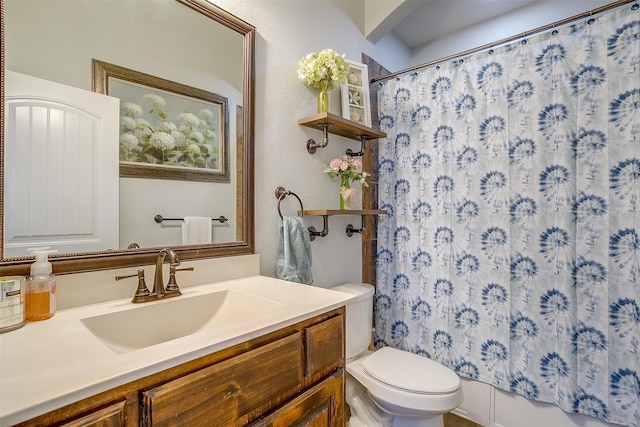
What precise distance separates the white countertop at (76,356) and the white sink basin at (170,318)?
0.04 m

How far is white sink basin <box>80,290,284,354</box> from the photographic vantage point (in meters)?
0.83

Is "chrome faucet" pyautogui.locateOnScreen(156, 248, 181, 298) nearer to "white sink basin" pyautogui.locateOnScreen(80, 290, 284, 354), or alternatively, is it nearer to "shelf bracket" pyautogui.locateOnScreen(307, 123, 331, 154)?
"white sink basin" pyautogui.locateOnScreen(80, 290, 284, 354)

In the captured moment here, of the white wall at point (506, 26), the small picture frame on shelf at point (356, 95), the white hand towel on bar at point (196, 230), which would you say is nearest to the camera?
the white hand towel on bar at point (196, 230)

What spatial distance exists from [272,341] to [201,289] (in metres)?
0.45

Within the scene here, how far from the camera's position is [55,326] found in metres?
0.74

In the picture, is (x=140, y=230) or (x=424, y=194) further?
(x=424, y=194)

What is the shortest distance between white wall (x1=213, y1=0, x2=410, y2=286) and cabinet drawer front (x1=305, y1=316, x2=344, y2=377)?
0.56m

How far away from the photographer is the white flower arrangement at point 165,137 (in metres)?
1.02

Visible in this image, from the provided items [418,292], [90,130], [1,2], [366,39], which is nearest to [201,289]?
[90,130]

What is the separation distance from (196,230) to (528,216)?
1557mm

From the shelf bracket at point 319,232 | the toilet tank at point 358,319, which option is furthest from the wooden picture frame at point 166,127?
the toilet tank at point 358,319

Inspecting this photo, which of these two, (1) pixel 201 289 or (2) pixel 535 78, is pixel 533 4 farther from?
(1) pixel 201 289

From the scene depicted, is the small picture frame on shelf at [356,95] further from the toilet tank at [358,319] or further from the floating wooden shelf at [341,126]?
the toilet tank at [358,319]

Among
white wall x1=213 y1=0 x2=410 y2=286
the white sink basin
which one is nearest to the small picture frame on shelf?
white wall x1=213 y1=0 x2=410 y2=286
